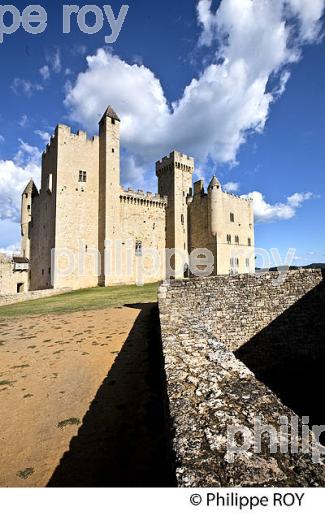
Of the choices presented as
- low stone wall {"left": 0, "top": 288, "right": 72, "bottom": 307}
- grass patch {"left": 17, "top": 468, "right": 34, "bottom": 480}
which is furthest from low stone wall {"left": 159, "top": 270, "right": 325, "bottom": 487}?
low stone wall {"left": 0, "top": 288, "right": 72, "bottom": 307}

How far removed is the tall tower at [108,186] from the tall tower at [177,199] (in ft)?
29.3

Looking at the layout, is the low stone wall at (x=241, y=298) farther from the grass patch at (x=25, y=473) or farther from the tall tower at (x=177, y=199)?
the tall tower at (x=177, y=199)

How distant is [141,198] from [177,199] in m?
5.77

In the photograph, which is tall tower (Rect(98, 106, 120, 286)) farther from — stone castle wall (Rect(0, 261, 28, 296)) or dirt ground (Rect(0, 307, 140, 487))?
dirt ground (Rect(0, 307, 140, 487))

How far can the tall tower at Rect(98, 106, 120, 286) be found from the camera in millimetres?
30534

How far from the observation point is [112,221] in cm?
3109

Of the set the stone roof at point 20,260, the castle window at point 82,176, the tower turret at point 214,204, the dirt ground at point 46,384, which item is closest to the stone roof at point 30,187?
the stone roof at point 20,260

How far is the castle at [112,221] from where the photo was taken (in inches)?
1156

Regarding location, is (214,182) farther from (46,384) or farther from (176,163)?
(46,384)

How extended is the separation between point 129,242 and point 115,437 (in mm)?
29851

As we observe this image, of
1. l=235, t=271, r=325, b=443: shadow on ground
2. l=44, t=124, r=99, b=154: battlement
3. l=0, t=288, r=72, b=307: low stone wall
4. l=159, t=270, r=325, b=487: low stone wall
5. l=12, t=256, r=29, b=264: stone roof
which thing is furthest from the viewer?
l=12, t=256, r=29, b=264: stone roof

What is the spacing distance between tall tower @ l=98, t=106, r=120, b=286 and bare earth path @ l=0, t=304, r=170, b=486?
20.8 meters

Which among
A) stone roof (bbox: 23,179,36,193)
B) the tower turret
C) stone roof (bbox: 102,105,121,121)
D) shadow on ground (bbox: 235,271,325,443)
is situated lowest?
shadow on ground (bbox: 235,271,325,443)
